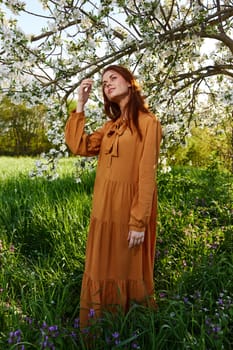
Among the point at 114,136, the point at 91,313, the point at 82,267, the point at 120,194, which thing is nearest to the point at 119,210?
the point at 120,194

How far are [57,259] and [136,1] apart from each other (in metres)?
1.91

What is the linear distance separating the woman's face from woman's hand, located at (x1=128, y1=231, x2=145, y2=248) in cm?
67

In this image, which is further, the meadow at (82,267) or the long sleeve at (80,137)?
the long sleeve at (80,137)

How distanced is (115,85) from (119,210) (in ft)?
2.01

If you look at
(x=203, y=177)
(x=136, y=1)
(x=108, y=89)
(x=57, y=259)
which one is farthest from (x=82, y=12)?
(x=203, y=177)

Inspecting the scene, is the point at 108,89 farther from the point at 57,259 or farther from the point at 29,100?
the point at 57,259

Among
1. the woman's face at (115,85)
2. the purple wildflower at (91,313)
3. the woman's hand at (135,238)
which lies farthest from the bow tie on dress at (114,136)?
the purple wildflower at (91,313)

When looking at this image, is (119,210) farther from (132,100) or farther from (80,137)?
(132,100)

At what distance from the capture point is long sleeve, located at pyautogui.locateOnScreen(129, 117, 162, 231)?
7.06 feet

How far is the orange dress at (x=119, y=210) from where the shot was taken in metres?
2.17

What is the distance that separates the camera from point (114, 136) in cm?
229

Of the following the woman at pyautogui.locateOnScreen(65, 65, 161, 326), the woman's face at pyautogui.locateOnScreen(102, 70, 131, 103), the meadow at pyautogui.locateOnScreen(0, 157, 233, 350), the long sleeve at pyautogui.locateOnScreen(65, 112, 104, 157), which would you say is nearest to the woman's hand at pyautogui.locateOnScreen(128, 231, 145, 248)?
the woman at pyautogui.locateOnScreen(65, 65, 161, 326)

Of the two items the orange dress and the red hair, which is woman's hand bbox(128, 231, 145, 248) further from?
the red hair

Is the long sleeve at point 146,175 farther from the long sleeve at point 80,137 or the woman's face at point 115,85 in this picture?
the long sleeve at point 80,137
